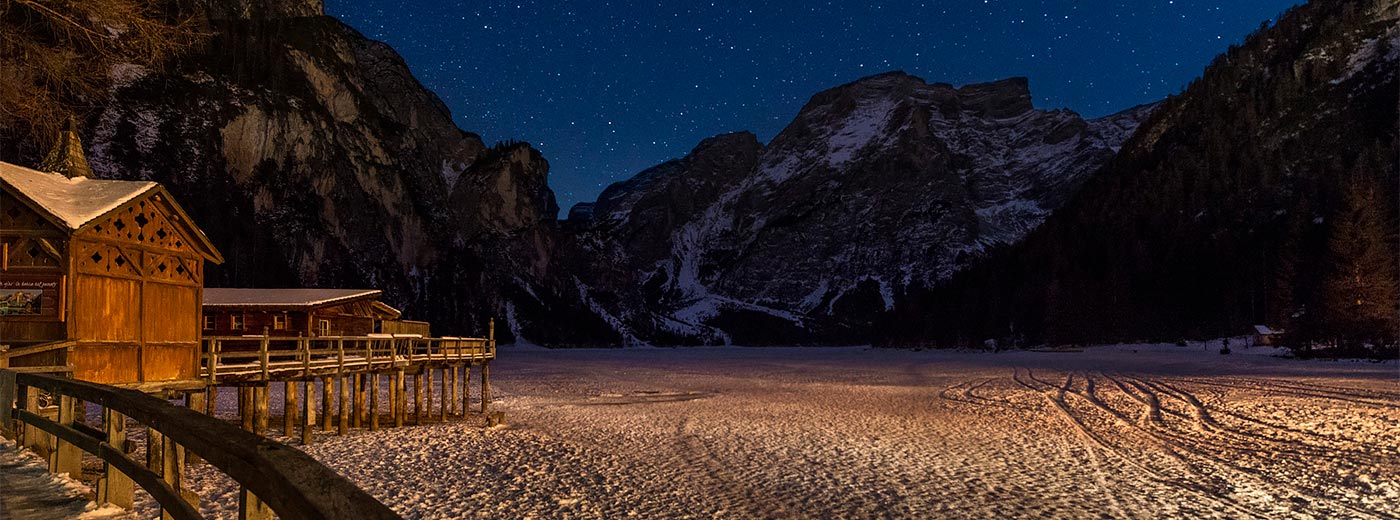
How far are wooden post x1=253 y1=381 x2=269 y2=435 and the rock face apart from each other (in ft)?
251

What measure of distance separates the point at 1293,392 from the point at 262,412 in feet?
130

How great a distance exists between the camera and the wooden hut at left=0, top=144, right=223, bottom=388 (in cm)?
1490

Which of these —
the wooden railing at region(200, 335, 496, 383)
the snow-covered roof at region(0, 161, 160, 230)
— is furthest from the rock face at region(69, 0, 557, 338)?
the snow-covered roof at region(0, 161, 160, 230)

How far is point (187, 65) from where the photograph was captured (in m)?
102

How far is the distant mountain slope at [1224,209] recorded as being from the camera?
9666cm

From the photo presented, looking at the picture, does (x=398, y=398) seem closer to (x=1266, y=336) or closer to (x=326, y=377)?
(x=326, y=377)

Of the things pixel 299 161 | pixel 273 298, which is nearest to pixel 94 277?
pixel 273 298

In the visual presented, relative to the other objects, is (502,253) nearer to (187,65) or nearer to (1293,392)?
(187,65)

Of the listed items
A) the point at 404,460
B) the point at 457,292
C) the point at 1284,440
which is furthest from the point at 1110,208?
the point at 404,460

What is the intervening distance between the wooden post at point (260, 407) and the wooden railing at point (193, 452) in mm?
11541

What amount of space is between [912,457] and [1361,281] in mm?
59214

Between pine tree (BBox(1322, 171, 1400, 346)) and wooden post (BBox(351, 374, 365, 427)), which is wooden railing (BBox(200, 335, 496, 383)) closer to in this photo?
wooden post (BBox(351, 374, 365, 427))

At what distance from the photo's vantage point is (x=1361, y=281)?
5747cm

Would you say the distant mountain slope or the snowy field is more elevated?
the distant mountain slope
